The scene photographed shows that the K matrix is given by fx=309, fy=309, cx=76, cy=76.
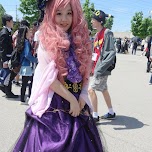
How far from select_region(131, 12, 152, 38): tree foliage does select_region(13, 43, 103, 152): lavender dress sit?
46497 millimetres

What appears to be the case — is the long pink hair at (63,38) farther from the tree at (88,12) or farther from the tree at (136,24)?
the tree at (136,24)

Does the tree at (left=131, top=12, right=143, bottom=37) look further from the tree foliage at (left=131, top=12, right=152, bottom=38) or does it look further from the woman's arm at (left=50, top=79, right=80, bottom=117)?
the woman's arm at (left=50, top=79, right=80, bottom=117)

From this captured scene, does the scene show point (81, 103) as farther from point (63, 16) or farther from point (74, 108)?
point (63, 16)

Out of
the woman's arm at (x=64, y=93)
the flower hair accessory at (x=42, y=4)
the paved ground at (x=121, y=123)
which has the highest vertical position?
the flower hair accessory at (x=42, y=4)

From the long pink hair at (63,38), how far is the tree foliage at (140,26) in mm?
46408

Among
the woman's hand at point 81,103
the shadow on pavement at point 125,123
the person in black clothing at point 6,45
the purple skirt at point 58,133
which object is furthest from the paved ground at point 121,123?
the woman's hand at point 81,103

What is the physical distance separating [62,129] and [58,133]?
0.14 ft

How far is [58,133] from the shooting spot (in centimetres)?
230

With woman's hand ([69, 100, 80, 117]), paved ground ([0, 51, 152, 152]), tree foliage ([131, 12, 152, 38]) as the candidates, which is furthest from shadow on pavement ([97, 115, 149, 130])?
tree foliage ([131, 12, 152, 38])

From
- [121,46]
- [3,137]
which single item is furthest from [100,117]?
[121,46]

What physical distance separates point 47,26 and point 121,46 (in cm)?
2634

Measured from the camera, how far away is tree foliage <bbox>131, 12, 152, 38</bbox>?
156 feet

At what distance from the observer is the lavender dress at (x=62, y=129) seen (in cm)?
228

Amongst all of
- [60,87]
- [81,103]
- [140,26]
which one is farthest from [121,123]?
[140,26]
